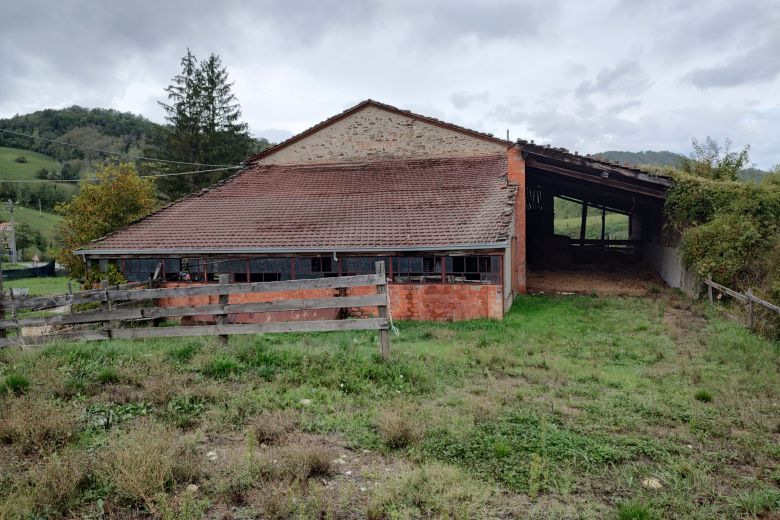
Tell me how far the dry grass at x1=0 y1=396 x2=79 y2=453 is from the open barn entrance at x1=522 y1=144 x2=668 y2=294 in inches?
639

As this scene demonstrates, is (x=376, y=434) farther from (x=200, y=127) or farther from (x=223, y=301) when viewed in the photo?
(x=200, y=127)

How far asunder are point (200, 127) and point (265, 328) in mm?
36286

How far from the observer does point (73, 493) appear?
382cm

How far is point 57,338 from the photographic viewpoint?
8547 mm

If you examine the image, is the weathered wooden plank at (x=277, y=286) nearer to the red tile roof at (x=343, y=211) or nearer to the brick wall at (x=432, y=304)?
the brick wall at (x=432, y=304)

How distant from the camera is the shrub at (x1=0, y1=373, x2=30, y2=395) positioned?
5903mm

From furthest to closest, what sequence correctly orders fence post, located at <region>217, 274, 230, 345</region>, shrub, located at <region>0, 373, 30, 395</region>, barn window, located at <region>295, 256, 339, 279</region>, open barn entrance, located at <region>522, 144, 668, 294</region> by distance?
open barn entrance, located at <region>522, 144, 668, 294</region>
barn window, located at <region>295, 256, 339, 279</region>
fence post, located at <region>217, 274, 230, 345</region>
shrub, located at <region>0, 373, 30, 395</region>

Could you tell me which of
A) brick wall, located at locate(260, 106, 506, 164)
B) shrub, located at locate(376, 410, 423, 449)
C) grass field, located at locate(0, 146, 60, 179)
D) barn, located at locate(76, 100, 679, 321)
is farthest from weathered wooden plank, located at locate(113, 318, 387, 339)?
grass field, located at locate(0, 146, 60, 179)

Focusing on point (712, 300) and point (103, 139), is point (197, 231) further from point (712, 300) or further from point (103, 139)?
point (103, 139)

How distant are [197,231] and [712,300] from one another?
51.0ft

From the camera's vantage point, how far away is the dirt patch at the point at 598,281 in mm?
18172

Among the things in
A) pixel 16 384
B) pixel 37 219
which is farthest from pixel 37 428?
pixel 37 219

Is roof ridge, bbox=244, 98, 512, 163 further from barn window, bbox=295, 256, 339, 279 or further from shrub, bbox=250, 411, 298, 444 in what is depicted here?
shrub, bbox=250, 411, 298, 444

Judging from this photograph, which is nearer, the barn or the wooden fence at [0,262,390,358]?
the wooden fence at [0,262,390,358]
